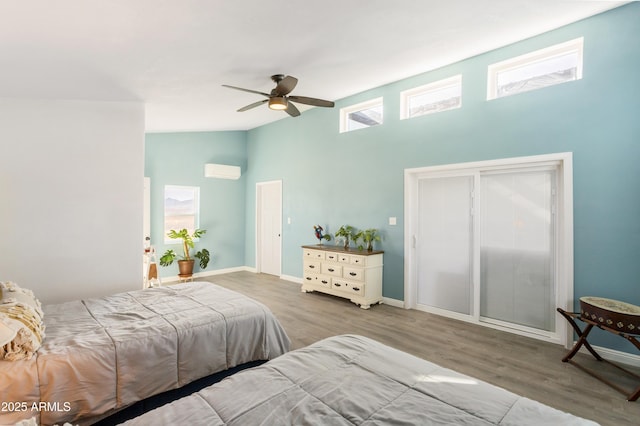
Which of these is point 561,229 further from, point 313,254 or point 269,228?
point 269,228

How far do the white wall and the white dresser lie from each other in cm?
258

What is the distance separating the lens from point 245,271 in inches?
284

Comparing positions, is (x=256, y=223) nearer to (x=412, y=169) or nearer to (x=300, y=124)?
(x=300, y=124)

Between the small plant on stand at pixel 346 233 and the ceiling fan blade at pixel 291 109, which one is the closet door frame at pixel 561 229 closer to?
the small plant on stand at pixel 346 233

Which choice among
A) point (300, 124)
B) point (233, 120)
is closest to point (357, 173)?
point (300, 124)

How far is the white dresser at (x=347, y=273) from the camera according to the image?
4562 mm

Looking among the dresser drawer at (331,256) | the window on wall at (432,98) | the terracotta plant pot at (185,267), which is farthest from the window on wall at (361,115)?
the terracotta plant pot at (185,267)

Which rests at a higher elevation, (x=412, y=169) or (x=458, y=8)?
(x=458, y=8)

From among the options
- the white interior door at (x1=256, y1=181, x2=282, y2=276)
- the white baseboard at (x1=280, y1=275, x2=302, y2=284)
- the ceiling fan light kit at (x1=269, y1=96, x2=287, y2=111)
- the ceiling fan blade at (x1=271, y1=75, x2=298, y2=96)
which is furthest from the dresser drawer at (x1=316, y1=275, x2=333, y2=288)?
the ceiling fan blade at (x1=271, y1=75, x2=298, y2=96)

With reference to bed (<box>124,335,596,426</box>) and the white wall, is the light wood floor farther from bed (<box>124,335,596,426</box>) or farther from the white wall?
the white wall

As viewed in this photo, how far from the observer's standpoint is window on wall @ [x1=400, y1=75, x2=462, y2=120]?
164 inches

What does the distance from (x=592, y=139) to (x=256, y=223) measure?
583 centimetres

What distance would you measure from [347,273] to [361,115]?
8.59 ft

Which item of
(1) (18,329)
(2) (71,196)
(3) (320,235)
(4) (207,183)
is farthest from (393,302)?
(4) (207,183)
